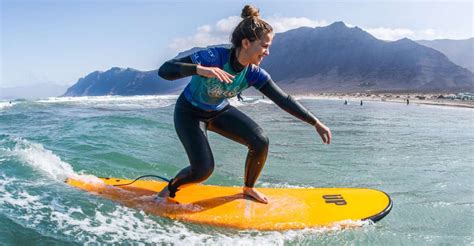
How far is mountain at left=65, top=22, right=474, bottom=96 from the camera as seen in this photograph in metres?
127

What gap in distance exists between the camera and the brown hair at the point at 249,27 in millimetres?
3941

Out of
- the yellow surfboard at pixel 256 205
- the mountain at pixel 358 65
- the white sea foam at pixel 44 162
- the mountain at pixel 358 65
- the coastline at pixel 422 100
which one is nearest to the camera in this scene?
the yellow surfboard at pixel 256 205

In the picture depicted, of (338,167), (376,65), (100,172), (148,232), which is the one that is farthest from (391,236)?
(376,65)

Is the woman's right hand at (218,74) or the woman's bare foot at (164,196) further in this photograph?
the woman's bare foot at (164,196)

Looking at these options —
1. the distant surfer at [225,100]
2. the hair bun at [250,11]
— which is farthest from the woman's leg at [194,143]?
the hair bun at [250,11]

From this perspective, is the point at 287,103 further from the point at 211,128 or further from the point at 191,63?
the point at 191,63

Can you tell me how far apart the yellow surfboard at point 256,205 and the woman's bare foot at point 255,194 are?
72mm

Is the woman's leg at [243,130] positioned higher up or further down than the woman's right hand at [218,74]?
further down

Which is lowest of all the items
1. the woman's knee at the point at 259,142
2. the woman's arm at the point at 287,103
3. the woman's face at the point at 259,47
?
the woman's knee at the point at 259,142

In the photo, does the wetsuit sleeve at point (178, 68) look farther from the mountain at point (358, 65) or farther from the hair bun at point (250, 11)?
the mountain at point (358, 65)

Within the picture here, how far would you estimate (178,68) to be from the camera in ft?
12.6

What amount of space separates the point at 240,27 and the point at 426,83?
433ft

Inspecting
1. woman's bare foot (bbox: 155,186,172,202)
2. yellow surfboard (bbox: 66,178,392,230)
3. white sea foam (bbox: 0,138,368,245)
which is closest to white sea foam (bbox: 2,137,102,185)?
yellow surfboard (bbox: 66,178,392,230)

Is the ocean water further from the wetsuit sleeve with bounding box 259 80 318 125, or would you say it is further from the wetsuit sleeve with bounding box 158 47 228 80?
the wetsuit sleeve with bounding box 158 47 228 80
